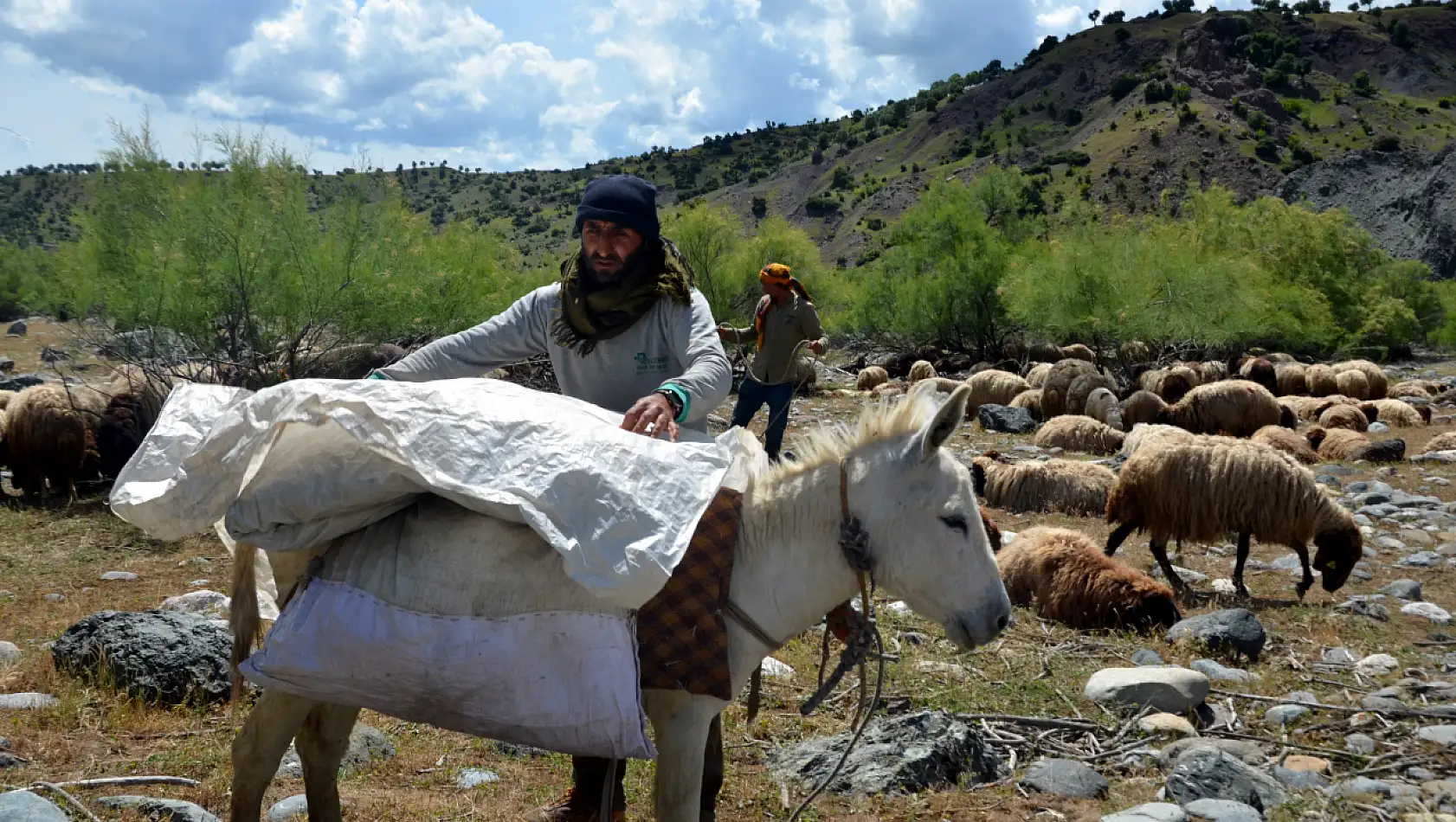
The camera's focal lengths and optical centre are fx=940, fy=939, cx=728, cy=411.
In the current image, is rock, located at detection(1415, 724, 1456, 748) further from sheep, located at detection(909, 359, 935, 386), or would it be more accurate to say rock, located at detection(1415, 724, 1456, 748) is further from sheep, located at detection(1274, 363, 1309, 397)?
sheep, located at detection(1274, 363, 1309, 397)

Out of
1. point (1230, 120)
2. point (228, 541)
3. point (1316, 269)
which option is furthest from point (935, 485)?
point (1230, 120)

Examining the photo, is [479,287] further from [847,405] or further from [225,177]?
[847,405]

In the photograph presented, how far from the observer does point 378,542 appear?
251 centimetres

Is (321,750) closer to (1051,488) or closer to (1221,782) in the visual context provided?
(1221,782)

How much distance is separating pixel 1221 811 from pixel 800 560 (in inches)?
94.8

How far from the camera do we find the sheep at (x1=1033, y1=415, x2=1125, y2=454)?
1616 centimetres

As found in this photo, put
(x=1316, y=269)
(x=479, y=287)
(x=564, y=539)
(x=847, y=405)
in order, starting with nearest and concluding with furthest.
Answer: (x=564, y=539)
(x=479, y=287)
(x=847, y=405)
(x=1316, y=269)

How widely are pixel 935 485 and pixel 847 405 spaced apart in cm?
2046

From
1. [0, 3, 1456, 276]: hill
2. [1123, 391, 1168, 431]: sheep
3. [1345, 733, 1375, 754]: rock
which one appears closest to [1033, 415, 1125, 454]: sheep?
[1123, 391, 1168, 431]: sheep

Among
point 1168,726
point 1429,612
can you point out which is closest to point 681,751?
point 1168,726

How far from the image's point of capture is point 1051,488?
457 inches

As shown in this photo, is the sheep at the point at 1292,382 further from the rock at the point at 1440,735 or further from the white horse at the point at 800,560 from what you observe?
the white horse at the point at 800,560

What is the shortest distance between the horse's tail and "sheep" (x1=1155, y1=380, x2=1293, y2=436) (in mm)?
17612

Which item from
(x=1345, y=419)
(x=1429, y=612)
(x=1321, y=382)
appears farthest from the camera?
(x=1321, y=382)
